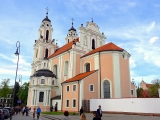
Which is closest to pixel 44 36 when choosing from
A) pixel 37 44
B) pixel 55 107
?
pixel 37 44

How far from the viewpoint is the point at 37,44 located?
5012 centimetres

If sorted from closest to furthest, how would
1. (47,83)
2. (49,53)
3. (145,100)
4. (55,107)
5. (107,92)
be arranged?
(145,100) → (107,92) → (55,107) → (47,83) → (49,53)

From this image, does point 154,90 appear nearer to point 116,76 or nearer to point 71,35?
point 116,76

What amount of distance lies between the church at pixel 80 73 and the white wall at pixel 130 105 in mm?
3687

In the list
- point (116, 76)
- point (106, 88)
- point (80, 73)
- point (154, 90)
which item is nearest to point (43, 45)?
point (80, 73)

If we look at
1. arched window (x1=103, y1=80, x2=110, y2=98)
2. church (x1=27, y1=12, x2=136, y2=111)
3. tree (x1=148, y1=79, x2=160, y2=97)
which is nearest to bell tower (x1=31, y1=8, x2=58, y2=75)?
church (x1=27, y1=12, x2=136, y2=111)

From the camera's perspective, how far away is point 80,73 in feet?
114

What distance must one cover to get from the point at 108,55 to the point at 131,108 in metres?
11.5

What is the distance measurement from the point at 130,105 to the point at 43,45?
34.5 meters

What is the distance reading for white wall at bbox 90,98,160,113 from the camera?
19595mm

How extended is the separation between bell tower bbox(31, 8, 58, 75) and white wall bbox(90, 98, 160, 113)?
27.3 metres

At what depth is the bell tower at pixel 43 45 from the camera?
48.4 meters

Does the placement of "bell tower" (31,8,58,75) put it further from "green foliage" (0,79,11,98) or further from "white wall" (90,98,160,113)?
Result: "white wall" (90,98,160,113)

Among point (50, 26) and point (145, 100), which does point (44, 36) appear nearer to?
point (50, 26)
